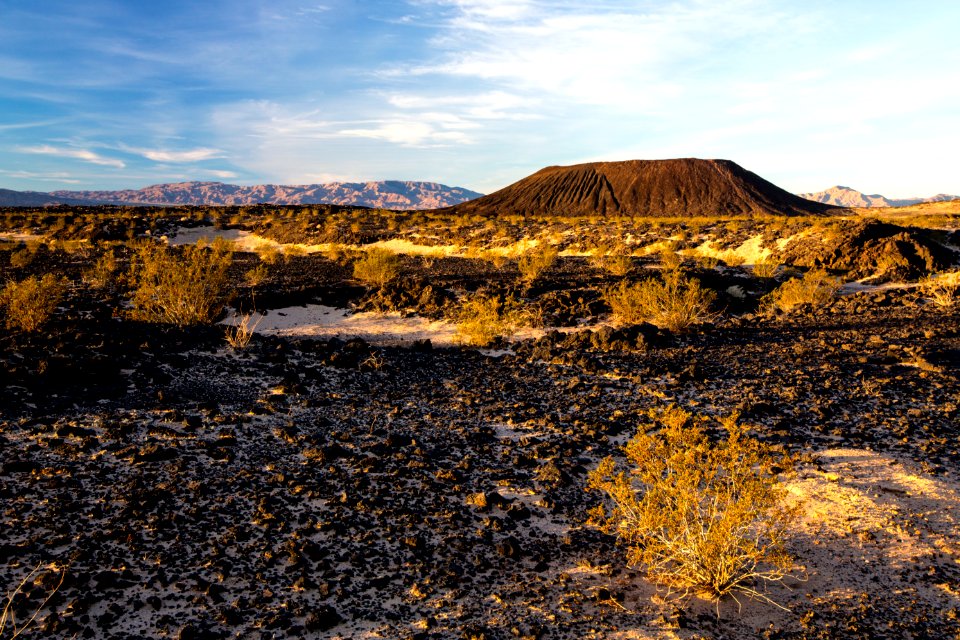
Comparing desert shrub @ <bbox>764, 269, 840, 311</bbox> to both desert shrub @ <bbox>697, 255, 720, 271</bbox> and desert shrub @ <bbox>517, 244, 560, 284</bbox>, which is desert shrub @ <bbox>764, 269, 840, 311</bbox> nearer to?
desert shrub @ <bbox>697, 255, 720, 271</bbox>

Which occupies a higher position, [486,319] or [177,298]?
[177,298]

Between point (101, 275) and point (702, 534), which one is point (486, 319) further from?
point (101, 275)

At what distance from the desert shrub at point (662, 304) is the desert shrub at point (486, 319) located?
2466mm

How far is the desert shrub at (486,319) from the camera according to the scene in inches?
459

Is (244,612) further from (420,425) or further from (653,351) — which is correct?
(653,351)

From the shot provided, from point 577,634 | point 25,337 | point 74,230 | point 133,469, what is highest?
point 74,230

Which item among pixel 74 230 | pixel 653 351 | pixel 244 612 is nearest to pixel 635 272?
pixel 653 351

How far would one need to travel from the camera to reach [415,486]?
5625 millimetres

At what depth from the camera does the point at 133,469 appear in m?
5.44

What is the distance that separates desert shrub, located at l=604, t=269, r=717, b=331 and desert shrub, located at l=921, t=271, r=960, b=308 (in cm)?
632

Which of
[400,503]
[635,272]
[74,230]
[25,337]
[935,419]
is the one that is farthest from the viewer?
[74,230]

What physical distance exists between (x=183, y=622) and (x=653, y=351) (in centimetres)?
906

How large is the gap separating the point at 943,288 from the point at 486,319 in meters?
13.4

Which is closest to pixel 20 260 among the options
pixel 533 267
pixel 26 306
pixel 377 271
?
pixel 377 271
